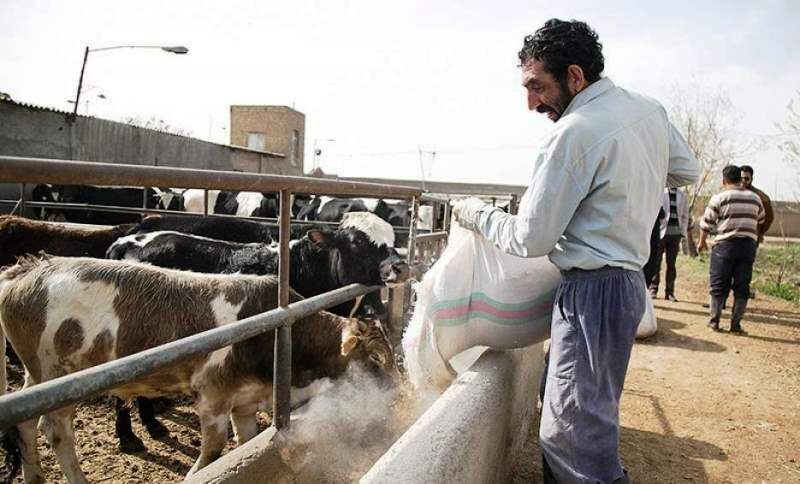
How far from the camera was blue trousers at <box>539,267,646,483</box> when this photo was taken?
A: 1858 mm

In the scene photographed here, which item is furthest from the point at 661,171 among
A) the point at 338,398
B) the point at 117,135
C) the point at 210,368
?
the point at 117,135

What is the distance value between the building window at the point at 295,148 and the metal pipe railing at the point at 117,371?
3028 cm

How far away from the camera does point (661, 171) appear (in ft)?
6.41

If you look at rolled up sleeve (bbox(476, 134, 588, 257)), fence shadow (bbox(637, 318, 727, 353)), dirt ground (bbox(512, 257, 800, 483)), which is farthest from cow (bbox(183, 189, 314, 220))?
rolled up sleeve (bbox(476, 134, 588, 257))

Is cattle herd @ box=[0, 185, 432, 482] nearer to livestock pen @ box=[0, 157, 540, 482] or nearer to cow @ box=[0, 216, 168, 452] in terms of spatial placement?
livestock pen @ box=[0, 157, 540, 482]

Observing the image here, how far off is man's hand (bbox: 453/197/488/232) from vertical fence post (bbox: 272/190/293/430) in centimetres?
72

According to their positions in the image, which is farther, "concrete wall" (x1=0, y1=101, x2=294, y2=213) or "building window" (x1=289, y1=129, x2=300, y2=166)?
"building window" (x1=289, y1=129, x2=300, y2=166)

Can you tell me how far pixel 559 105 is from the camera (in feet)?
6.46


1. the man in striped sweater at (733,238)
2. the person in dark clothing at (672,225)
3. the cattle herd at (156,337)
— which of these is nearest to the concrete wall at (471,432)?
the cattle herd at (156,337)

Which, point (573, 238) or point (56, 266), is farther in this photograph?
point (56, 266)

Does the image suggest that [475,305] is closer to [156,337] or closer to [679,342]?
[156,337]

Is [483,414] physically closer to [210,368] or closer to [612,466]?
[612,466]

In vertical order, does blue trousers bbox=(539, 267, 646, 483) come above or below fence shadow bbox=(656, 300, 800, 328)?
above

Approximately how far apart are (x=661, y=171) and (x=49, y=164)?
189cm
